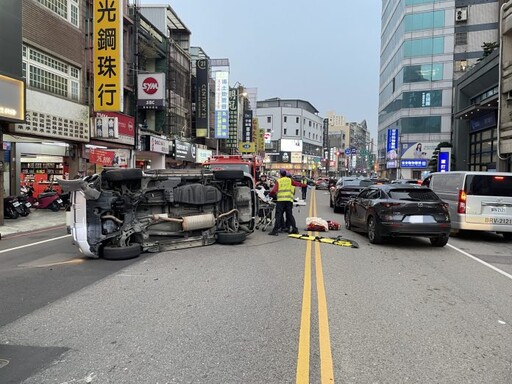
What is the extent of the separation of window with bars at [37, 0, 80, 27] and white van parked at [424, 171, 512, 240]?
17097mm

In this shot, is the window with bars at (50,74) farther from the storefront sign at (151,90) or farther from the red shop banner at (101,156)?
the storefront sign at (151,90)

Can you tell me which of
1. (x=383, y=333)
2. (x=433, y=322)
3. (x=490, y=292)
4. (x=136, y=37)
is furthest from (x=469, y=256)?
(x=136, y=37)

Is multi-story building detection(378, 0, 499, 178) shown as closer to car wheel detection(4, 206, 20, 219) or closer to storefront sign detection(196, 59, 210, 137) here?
storefront sign detection(196, 59, 210, 137)

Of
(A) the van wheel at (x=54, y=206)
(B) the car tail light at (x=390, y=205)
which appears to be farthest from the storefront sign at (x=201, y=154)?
(B) the car tail light at (x=390, y=205)

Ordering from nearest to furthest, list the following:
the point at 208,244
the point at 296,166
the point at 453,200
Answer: the point at 208,244, the point at 453,200, the point at 296,166

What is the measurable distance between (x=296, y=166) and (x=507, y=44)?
8595cm

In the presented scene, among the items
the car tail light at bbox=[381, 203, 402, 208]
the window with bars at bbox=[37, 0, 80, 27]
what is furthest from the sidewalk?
the car tail light at bbox=[381, 203, 402, 208]

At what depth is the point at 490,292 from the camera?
6.41 meters

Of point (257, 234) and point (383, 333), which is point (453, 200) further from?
point (383, 333)

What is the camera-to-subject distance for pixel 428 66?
53438mm

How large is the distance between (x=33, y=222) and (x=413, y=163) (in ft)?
155

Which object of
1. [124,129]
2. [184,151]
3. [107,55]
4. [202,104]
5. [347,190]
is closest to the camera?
[347,190]

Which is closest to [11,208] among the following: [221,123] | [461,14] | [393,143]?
[221,123]

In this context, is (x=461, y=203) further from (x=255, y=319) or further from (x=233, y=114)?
(x=233, y=114)
